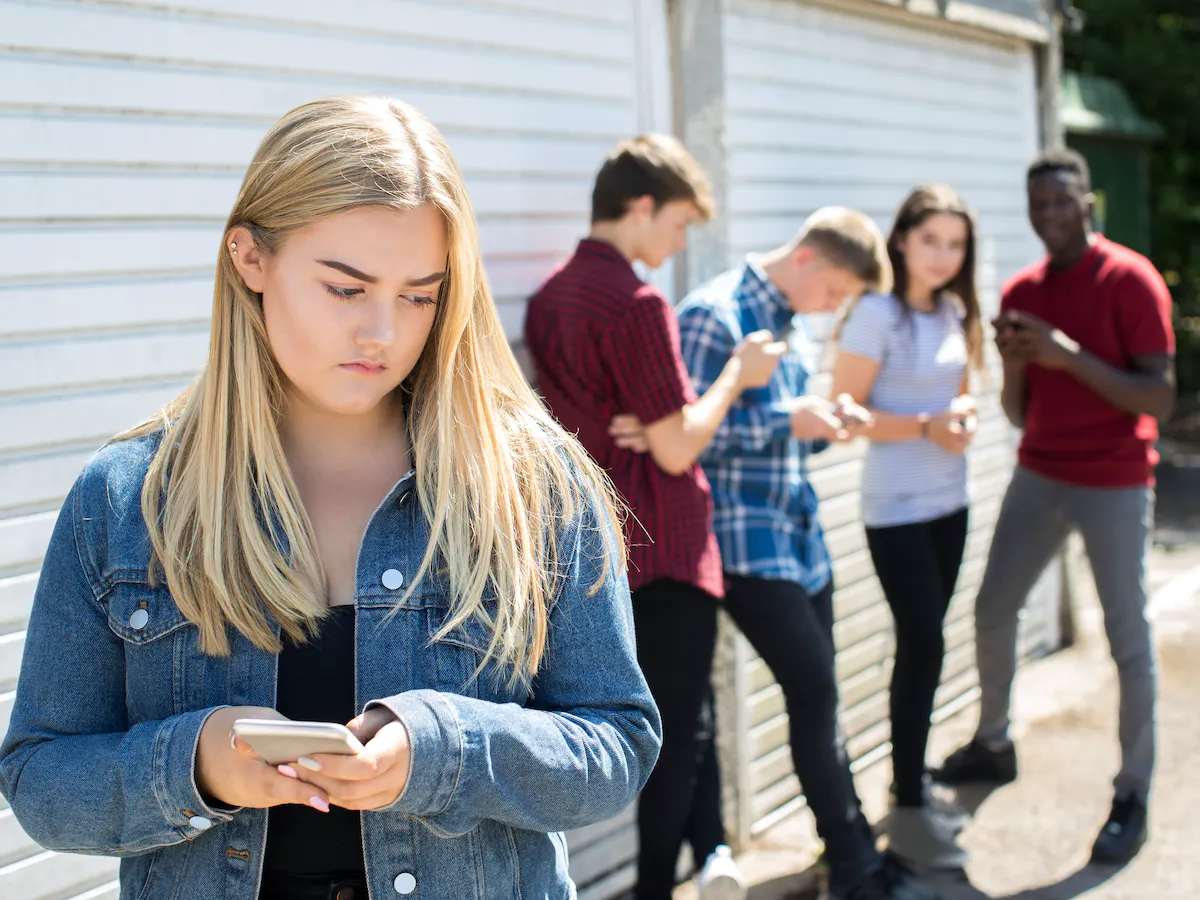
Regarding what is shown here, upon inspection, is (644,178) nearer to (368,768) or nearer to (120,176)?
(120,176)

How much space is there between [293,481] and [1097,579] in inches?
143

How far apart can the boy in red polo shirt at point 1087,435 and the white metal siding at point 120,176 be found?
7.49ft

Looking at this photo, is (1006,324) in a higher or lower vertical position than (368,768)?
higher

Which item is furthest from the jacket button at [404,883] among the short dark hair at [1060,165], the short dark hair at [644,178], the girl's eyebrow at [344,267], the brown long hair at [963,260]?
the short dark hair at [1060,165]

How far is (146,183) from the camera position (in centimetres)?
282

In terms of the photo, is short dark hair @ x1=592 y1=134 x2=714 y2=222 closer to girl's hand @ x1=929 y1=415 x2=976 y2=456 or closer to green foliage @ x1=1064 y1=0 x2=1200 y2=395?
girl's hand @ x1=929 y1=415 x2=976 y2=456

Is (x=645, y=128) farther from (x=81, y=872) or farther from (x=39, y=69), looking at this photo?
(x=81, y=872)

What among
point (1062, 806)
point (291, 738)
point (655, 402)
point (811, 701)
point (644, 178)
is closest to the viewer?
point (291, 738)

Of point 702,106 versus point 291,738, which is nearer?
point 291,738

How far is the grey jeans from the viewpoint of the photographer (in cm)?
448

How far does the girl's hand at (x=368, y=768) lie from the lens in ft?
4.54

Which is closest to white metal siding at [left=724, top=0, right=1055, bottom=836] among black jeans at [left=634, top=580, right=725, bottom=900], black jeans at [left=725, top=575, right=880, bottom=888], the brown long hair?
the brown long hair

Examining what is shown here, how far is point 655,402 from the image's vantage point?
3283mm

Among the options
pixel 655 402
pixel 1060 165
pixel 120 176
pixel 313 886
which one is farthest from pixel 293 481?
pixel 1060 165
